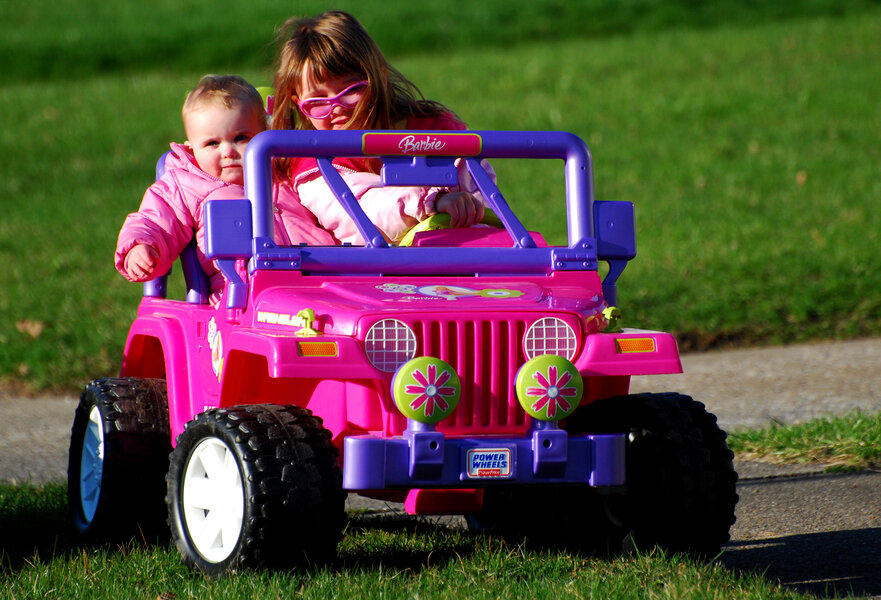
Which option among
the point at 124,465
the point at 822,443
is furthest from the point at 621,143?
the point at 124,465

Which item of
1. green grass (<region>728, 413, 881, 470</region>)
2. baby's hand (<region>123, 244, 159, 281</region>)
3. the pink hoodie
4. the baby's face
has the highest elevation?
the baby's face

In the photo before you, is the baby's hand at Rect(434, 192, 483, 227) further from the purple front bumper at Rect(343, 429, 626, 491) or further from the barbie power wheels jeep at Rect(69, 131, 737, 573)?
the purple front bumper at Rect(343, 429, 626, 491)

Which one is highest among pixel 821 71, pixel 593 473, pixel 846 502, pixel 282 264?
pixel 821 71

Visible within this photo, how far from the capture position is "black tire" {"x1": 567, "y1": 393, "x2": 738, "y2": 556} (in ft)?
10.6

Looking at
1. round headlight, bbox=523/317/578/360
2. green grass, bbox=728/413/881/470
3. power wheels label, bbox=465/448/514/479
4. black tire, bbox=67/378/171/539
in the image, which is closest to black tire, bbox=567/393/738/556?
round headlight, bbox=523/317/578/360

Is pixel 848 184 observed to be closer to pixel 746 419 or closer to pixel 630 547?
pixel 746 419

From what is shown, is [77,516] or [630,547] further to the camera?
[77,516]

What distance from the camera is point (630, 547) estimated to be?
3373mm

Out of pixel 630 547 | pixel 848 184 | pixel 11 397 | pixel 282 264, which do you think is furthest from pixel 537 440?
pixel 848 184

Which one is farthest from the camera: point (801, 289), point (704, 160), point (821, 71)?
point (821, 71)

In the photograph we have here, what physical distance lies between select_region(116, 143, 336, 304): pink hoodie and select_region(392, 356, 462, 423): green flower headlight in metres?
1.03

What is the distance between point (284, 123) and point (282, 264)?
0.95 metres

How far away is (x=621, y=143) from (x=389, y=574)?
31.8ft

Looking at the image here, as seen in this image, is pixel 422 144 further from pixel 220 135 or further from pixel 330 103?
pixel 220 135
